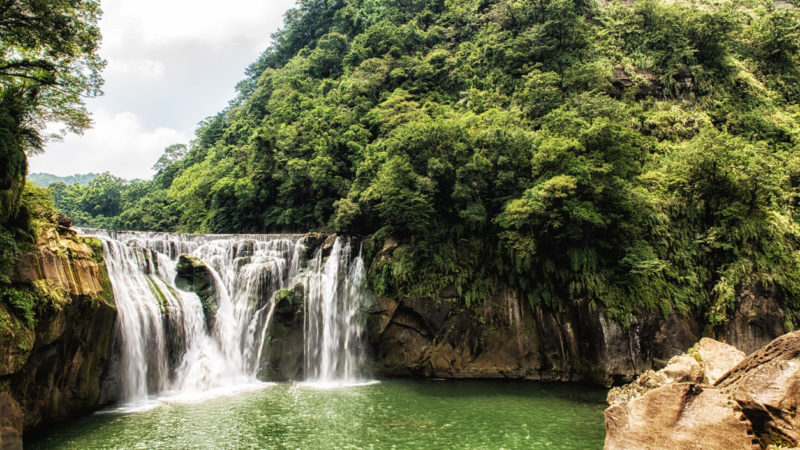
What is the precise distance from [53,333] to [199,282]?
665 cm

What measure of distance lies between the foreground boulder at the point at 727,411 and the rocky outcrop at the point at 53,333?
1174 centimetres

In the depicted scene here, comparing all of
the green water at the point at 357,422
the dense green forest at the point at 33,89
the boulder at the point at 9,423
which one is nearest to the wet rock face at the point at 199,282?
the green water at the point at 357,422

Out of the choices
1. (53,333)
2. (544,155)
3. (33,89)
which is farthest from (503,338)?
(33,89)

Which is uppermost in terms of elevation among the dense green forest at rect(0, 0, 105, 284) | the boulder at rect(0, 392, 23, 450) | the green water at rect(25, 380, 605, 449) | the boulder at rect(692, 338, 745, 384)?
the dense green forest at rect(0, 0, 105, 284)

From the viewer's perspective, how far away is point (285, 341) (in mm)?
16422

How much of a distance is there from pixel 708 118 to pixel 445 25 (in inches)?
847

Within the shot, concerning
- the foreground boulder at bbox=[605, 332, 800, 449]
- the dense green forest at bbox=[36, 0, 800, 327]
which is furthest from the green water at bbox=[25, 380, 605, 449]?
the dense green forest at bbox=[36, 0, 800, 327]

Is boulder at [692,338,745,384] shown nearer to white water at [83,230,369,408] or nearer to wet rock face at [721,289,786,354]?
wet rock face at [721,289,786,354]

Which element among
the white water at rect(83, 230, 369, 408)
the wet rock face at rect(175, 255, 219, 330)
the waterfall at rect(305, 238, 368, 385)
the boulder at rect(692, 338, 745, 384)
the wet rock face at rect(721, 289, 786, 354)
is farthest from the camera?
the waterfall at rect(305, 238, 368, 385)

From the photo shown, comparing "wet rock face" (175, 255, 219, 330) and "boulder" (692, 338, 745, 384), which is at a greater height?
"wet rock face" (175, 255, 219, 330)

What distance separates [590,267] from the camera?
16125 mm

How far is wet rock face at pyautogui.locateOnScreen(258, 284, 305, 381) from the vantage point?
16016 millimetres

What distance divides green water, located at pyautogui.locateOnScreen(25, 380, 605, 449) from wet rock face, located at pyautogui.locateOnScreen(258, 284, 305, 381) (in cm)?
141

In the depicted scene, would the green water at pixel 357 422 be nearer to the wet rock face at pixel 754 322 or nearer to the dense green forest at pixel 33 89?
the dense green forest at pixel 33 89
